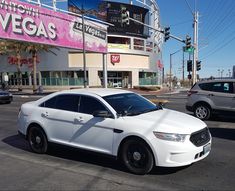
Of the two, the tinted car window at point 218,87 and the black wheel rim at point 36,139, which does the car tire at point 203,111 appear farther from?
the black wheel rim at point 36,139

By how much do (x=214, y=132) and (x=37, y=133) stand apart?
5.38 meters

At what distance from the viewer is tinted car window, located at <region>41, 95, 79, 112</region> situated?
7.21 meters

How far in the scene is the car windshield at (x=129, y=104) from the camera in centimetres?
659

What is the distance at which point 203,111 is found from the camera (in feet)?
43.5

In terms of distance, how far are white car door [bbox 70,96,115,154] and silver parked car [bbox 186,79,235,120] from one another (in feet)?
23.8

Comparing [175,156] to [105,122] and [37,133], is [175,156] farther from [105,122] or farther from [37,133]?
[37,133]

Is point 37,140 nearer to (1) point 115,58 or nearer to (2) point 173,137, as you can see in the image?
(2) point 173,137

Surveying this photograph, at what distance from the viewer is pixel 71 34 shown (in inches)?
1336

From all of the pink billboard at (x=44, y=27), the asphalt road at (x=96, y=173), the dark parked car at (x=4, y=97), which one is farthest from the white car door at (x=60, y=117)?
the pink billboard at (x=44, y=27)

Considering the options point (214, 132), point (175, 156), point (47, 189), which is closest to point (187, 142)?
point (175, 156)

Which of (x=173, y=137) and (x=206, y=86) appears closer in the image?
(x=173, y=137)

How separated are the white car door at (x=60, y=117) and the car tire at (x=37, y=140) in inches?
10.2

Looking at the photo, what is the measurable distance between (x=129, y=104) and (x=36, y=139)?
251cm

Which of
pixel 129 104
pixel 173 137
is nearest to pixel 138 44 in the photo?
pixel 129 104
